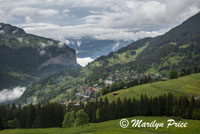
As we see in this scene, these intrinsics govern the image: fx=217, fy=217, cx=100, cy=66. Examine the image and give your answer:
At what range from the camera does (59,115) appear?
5271 inches

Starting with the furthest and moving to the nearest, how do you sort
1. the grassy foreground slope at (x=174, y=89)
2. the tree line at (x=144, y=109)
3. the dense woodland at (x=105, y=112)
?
1. the grassy foreground slope at (x=174, y=89)
2. the dense woodland at (x=105, y=112)
3. the tree line at (x=144, y=109)

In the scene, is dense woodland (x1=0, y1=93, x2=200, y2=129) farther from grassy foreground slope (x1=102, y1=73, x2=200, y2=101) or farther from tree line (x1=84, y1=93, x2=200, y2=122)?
grassy foreground slope (x1=102, y1=73, x2=200, y2=101)

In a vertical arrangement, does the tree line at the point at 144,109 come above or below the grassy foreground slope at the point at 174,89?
below

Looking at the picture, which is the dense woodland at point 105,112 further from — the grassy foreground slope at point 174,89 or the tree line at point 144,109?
the grassy foreground slope at point 174,89

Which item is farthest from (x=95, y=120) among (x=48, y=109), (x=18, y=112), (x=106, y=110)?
(x=18, y=112)

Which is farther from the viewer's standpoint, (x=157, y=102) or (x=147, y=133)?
(x=157, y=102)

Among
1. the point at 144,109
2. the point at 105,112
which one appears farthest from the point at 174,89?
the point at 105,112

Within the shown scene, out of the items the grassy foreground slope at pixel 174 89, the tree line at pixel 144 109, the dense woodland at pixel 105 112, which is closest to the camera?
the tree line at pixel 144 109

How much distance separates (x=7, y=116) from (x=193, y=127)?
10907cm

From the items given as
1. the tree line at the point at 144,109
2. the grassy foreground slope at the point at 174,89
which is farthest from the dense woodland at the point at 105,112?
the grassy foreground slope at the point at 174,89

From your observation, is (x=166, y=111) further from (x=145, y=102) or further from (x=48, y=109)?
(x=48, y=109)

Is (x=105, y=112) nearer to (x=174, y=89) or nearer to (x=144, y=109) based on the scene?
(x=144, y=109)

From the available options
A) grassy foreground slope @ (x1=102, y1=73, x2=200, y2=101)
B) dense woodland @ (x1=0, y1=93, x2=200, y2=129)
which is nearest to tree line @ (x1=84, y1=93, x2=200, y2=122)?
dense woodland @ (x1=0, y1=93, x2=200, y2=129)

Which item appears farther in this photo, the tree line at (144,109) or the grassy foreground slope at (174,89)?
the grassy foreground slope at (174,89)
